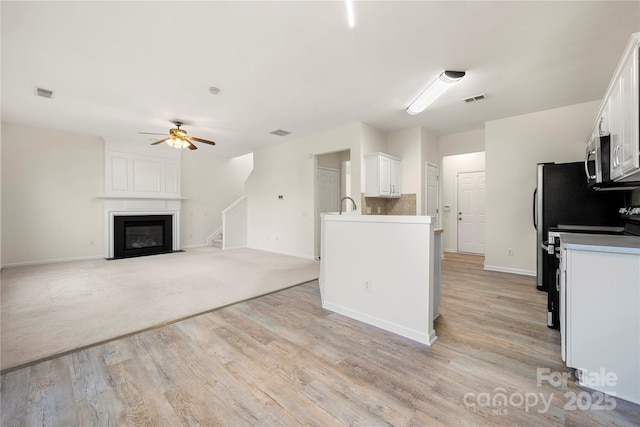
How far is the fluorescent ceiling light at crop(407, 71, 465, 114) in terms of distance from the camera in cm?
306

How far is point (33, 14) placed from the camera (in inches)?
85.7

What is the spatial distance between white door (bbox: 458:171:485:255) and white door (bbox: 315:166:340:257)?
3351mm

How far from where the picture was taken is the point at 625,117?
67.9 inches

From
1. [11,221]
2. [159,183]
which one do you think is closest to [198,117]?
[159,183]

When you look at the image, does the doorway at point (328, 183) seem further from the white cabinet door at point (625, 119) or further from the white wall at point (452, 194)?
the white cabinet door at point (625, 119)

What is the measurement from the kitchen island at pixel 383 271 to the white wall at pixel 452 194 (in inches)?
187

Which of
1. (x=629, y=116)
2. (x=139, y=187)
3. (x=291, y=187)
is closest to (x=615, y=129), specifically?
(x=629, y=116)

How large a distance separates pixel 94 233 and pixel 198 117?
419 cm

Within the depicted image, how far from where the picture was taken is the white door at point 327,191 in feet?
19.9

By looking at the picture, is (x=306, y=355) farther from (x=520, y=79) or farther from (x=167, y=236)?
(x=167, y=236)

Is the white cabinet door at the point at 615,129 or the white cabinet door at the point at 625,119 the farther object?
the white cabinet door at the point at 615,129

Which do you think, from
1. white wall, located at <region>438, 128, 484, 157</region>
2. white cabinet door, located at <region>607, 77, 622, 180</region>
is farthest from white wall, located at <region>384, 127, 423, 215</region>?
white cabinet door, located at <region>607, 77, 622, 180</region>

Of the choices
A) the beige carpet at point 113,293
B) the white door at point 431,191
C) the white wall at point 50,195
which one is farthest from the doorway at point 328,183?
the white wall at point 50,195

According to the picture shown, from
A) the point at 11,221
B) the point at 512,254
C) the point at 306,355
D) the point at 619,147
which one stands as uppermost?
the point at 619,147
